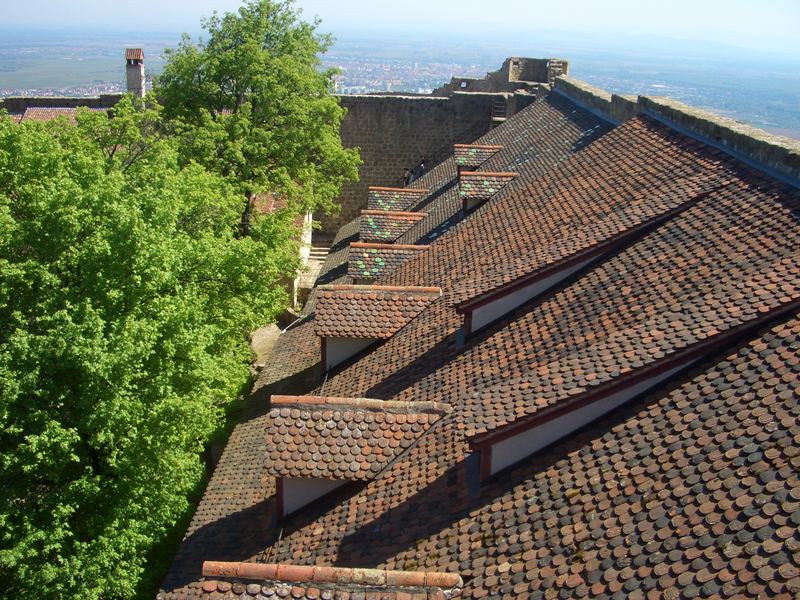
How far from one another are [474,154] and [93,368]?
15042 millimetres

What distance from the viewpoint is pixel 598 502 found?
26.6ft

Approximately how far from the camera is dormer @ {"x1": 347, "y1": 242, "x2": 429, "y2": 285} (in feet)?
59.2

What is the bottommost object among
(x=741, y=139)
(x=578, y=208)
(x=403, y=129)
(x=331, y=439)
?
(x=331, y=439)

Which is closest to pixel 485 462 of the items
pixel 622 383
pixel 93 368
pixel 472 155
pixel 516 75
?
pixel 622 383

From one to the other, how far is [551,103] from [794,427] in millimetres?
21013

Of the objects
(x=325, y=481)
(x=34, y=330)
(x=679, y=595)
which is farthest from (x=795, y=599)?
Answer: (x=34, y=330)

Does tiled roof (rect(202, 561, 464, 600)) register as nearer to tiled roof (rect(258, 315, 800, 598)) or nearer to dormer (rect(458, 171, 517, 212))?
tiled roof (rect(258, 315, 800, 598))

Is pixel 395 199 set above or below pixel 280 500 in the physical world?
above

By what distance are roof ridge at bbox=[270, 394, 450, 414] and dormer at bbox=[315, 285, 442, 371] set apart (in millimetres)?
3584

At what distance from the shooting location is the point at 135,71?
124 feet

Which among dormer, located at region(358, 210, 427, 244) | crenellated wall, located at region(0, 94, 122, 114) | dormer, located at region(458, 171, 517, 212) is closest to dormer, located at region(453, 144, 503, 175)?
dormer, located at region(358, 210, 427, 244)

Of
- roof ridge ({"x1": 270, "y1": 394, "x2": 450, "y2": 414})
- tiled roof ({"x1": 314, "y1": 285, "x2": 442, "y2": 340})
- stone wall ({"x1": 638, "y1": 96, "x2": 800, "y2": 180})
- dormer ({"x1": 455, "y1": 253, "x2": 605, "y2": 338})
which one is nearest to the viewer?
roof ridge ({"x1": 270, "y1": 394, "x2": 450, "y2": 414})

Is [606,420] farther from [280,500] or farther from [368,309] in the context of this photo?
[368,309]

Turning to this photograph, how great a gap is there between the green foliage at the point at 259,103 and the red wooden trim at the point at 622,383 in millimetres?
16237
